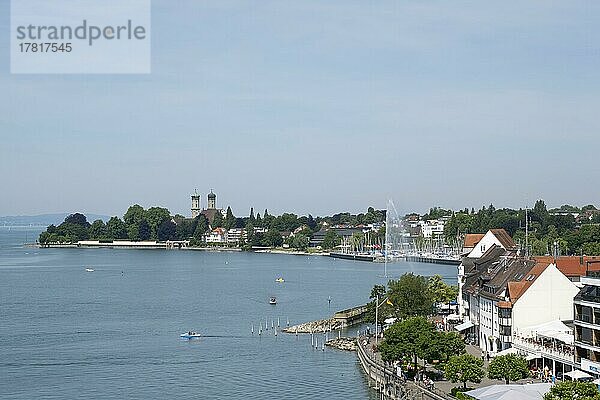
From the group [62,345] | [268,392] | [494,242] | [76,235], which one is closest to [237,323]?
[62,345]

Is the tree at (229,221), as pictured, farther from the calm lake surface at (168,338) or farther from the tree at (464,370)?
the tree at (464,370)

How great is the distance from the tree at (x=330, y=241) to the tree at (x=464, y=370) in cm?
11916

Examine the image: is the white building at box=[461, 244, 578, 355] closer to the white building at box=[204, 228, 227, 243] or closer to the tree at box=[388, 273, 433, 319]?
the tree at box=[388, 273, 433, 319]

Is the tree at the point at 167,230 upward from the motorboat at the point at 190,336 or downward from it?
upward

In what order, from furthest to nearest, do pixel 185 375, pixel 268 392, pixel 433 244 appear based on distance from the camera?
pixel 433 244
pixel 185 375
pixel 268 392

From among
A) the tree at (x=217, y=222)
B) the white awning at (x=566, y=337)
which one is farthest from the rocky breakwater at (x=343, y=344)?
the tree at (x=217, y=222)

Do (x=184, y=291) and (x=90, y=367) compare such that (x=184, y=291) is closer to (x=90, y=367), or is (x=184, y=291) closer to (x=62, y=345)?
(x=62, y=345)

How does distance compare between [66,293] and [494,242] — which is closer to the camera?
[494,242]

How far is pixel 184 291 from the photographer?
228 ft

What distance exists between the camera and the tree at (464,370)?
84.1 ft

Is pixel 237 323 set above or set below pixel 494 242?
below

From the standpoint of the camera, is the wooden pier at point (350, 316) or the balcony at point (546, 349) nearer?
the balcony at point (546, 349)

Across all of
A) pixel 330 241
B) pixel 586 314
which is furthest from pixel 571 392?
pixel 330 241

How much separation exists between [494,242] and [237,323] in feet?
48.3
